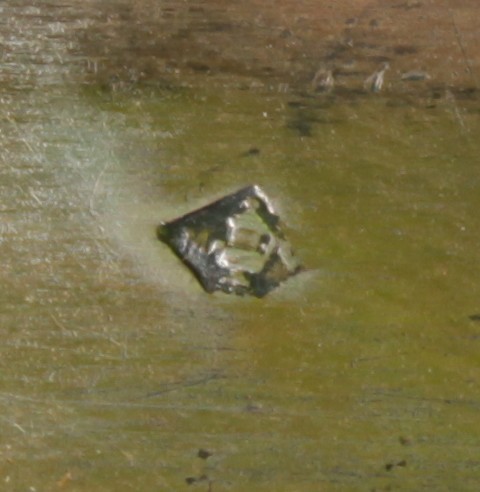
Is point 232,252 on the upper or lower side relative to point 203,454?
upper

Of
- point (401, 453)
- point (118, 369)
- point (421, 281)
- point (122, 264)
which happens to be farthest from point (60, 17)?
point (401, 453)

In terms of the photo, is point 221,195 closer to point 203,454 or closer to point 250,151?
point 250,151

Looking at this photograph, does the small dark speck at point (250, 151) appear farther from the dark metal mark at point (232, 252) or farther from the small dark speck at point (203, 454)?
Answer: the small dark speck at point (203, 454)

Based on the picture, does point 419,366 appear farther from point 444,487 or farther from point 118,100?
point 118,100

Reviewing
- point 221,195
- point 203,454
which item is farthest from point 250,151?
point 203,454

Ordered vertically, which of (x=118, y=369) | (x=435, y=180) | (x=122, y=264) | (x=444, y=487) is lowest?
(x=444, y=487)

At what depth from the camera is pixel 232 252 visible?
1.53 meters

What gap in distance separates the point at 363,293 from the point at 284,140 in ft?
0.73

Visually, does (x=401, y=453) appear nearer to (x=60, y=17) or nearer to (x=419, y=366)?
(x=419, y=366)

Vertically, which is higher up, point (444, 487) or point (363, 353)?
point (363, 353)

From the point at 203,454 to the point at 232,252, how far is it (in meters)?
0.27

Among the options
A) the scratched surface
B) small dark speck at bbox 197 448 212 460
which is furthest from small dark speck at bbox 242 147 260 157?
small dark speck at bbox 197 448 212 460

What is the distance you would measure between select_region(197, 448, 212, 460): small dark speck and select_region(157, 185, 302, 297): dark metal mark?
0.21 metres

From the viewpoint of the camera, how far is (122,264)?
149 cm
